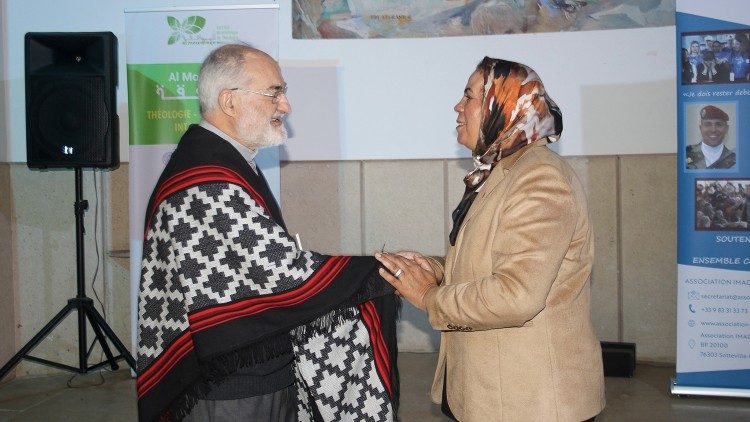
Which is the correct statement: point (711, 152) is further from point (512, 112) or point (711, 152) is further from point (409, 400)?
point (512, 112)

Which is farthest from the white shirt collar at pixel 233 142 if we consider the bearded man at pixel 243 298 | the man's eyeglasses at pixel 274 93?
the man's eyeglasses at pixel 274 93

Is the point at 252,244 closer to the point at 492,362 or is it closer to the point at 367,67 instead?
the point at 492,362

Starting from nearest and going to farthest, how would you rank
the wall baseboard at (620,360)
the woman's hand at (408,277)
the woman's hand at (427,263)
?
1. the woman's hand at (408,277)
2. the woman's hand at (427,263)
3. the wall baseboard at (620,360)

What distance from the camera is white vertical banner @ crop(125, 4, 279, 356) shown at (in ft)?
15.2

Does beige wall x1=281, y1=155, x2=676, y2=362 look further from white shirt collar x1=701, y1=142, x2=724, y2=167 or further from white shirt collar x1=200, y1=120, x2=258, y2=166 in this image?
white shirt collar x1=200, y1=120, x2=258, y2=166

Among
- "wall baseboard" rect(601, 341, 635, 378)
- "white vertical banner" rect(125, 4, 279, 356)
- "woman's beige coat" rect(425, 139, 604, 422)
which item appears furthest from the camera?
"wall baseboard" rect(601, 341, 635, 378)

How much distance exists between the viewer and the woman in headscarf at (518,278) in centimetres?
194

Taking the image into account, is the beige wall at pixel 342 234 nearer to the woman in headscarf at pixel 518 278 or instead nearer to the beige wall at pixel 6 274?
the beige wall at pixel 6 274

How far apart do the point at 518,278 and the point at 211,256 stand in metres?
0.78

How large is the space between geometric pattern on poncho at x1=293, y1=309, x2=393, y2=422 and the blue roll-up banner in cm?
273

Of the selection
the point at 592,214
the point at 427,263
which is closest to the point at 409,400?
the point at 592,214

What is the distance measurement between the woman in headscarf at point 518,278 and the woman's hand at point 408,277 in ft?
0.19

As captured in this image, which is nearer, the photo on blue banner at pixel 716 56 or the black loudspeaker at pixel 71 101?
the photo on blue banner at pixel 716 56

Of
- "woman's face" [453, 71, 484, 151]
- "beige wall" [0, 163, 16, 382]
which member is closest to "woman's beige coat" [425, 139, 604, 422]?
"woman's face" [453, 71, 484, 151]
